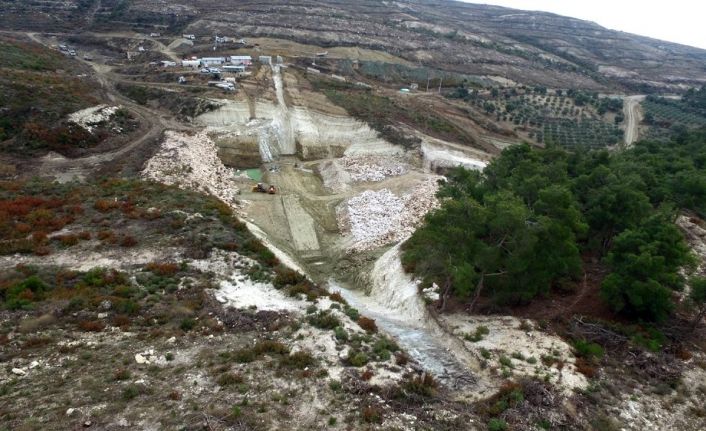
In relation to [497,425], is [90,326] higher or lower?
lower

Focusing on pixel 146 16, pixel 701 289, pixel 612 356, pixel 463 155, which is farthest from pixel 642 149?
pixel 146 16

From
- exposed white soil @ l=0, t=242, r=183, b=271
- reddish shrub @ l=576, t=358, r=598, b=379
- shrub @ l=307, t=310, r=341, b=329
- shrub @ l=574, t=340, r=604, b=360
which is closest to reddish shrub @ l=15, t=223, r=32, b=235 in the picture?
exposed white soil @ l=0, t=242, r=183, b=271

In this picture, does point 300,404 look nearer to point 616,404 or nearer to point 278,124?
point 616,404

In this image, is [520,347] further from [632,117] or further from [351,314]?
[632,117]

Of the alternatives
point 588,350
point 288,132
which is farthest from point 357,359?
point 288,132

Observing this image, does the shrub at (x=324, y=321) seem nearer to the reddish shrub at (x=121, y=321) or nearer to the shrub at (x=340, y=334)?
the shrub at (x=340, y=334)

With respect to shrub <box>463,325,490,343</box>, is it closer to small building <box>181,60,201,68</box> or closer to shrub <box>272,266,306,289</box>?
shrub <box>272,266,306,289</box>
